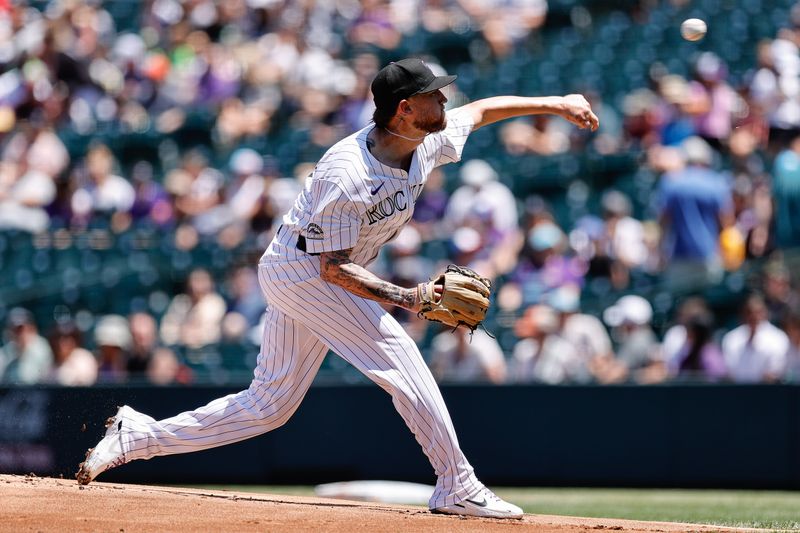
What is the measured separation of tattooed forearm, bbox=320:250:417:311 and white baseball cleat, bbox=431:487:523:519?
0.90 meters

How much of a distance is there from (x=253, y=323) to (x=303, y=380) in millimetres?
5140

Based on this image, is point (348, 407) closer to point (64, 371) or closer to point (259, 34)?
point (64, 371)

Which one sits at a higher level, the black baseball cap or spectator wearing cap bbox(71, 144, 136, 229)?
the black baseball cap

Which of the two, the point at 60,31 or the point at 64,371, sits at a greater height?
the point at 60,31

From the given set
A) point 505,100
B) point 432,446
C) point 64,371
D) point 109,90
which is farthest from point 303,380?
point 109,90

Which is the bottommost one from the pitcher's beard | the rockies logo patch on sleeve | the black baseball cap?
the rockies logo patch on sleeve

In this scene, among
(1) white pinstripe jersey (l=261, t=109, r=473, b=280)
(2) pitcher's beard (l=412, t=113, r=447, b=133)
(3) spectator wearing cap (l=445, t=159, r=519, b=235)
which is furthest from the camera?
→ (3) spectator wearing cap (l=445, t=159, r=519, b=235)

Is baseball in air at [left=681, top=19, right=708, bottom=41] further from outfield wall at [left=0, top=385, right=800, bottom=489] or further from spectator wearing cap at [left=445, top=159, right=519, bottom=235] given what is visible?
outfield wall at [left=0, top=385, right=800, bottom=489]

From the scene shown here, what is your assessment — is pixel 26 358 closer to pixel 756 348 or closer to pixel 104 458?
pixel 104 458

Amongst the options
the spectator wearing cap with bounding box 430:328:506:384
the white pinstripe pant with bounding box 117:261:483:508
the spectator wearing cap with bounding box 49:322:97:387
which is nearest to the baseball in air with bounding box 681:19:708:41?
the spectator wearing cap with bounding box 430:328:506:384

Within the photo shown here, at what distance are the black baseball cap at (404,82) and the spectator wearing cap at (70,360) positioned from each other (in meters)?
5.36

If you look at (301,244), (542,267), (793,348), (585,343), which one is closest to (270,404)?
(301,244)

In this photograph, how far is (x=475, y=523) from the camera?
5570 millimetres

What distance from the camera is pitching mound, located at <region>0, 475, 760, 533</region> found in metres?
5.27
